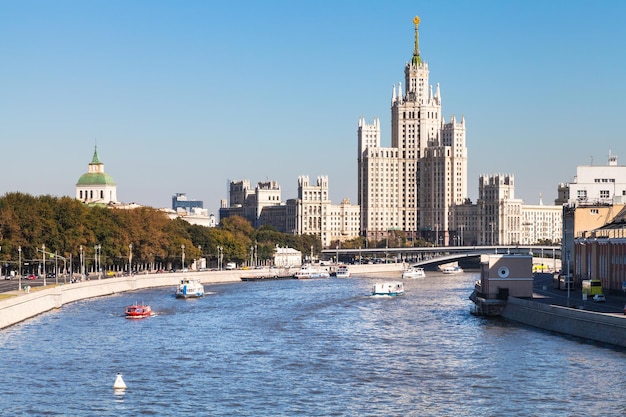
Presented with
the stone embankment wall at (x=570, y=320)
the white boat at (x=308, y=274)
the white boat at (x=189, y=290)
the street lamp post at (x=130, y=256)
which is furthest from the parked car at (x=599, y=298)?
the white boat at (x=308, y=274)

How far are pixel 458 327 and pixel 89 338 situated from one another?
1073 inches

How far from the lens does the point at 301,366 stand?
6762 centimetres

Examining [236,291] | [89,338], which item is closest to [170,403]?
[89,338]

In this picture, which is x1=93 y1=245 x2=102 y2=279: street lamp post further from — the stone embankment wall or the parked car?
the parked car

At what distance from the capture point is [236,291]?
146875 mm

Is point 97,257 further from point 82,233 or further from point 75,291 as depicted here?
point 75,291

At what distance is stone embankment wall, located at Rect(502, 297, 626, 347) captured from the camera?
7238cm

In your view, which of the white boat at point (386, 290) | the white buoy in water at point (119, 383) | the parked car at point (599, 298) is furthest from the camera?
the white boat at point (386, 290)

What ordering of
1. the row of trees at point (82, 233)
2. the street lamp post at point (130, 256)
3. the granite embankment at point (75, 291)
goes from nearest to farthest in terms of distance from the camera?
the granite embankment at point (75, 291) < the row of trees at point (82, 233) < the street lamp post at point (130, 256)

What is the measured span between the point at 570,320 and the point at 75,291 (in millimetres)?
56368

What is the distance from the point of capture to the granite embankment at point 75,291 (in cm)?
9075

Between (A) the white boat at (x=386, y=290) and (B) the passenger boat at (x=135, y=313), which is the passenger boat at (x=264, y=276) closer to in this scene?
(A) the white boat at (x=386, y=290)

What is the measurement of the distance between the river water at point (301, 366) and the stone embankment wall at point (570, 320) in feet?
2.90

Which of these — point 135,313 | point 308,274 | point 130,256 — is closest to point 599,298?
point 135,313
